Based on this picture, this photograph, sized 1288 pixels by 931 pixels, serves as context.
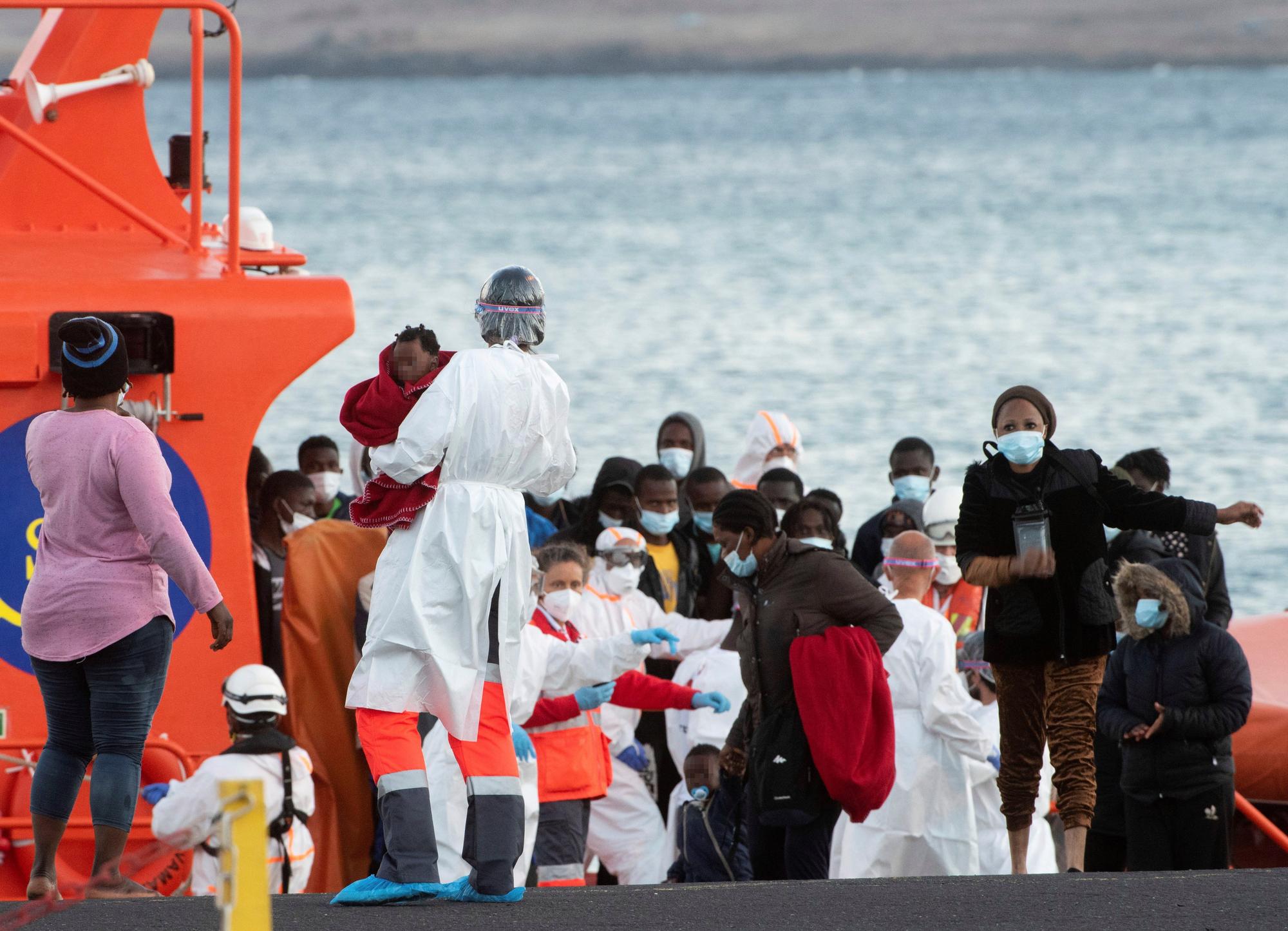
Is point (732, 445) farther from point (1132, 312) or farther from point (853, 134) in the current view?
point (853, 134)

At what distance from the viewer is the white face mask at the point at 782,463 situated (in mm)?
10828

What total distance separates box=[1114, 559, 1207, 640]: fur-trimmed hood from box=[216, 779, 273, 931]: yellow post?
4.33 metres

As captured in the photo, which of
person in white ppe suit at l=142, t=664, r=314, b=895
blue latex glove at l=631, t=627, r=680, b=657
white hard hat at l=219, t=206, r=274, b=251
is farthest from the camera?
white hard hat at l=219, t=206, r=274, b=251

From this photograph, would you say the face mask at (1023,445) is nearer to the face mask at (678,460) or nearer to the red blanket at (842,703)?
the red blanket at (842,703)

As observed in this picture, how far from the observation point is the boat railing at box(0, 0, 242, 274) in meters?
7.32

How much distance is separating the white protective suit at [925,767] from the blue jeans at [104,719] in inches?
124

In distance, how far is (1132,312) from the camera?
171 ft

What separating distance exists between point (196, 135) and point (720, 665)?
305 cm

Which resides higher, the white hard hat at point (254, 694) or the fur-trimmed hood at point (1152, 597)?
the fur-trimmed hood at point (1152, 597)

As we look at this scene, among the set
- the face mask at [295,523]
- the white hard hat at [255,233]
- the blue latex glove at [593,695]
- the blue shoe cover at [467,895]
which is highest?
the white hard hat at [255,233]

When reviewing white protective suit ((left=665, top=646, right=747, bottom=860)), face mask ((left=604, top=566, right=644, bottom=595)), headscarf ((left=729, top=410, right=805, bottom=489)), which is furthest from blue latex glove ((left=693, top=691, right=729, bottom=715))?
headscarf ((left=729, top=410, right=805, bottom=489))

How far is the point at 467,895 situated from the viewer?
5785mm

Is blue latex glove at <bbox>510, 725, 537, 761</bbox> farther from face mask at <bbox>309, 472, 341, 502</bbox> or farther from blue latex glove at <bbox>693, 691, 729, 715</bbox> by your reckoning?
face mask at <bbox>309, 472, 341, 502</bbox>

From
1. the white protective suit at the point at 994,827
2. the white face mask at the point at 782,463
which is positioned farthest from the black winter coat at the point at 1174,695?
the white face mask at the point at 782,463
